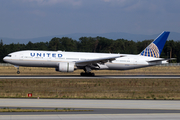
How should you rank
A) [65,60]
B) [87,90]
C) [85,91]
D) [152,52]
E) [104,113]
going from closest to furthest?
[104,113], [85,91], [87,90], [65,60], [152,52]

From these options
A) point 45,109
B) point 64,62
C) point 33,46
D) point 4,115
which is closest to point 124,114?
point 45,109

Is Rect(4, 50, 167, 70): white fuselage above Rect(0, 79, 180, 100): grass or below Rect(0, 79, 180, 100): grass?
above

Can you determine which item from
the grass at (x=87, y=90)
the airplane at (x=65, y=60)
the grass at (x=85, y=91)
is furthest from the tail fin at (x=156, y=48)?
the grass at (x=85, y=91)

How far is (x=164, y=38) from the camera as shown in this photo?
4406cm

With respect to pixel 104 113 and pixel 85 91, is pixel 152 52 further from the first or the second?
pixel 104 113

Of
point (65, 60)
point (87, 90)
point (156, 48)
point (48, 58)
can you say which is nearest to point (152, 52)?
point (156, 48)

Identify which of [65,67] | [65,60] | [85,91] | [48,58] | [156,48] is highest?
[156,48]

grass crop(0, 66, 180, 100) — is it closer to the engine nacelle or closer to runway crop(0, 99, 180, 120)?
runway crop(0, 99, 180, 120)

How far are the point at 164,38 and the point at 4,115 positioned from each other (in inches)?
1453

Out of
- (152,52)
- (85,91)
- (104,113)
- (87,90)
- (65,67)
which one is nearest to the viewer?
(104,113)

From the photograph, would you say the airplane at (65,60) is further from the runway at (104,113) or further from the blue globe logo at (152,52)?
the runway at (104,113)

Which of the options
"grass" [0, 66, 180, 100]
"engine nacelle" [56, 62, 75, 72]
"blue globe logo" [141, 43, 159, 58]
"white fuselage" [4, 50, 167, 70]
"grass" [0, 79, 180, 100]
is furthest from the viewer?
"blue globe logo" [141, 43, 159, 58]

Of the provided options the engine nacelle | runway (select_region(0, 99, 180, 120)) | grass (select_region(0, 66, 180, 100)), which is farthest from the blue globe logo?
runway (select_region(0, 99, 180, 120))

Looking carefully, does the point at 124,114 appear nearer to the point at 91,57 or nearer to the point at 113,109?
the point at 113,109
